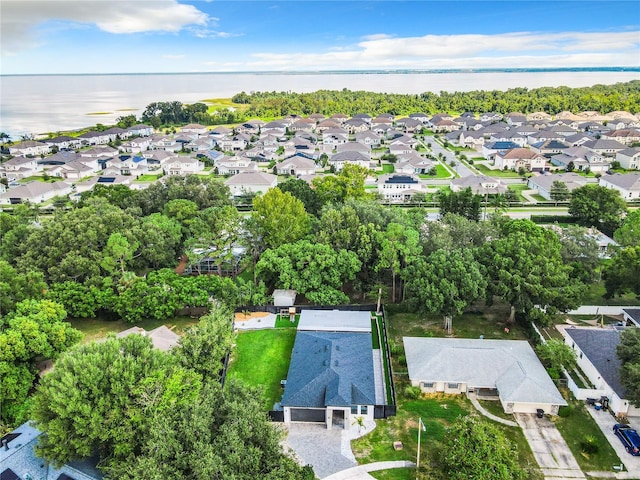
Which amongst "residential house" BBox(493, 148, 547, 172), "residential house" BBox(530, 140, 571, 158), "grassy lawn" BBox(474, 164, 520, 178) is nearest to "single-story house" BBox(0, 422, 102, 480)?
"grassy lawn" BBox(474, 164, 520, 178)

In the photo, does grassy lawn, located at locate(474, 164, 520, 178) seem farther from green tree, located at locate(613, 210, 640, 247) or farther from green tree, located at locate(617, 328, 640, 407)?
green tree, located at locate(617, 328, 640, 407)

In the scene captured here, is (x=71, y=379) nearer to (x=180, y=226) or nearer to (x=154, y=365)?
(x=154, y=365)

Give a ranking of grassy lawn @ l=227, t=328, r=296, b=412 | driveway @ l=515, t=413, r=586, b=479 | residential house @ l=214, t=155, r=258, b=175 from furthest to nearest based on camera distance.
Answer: residential house @ l=214, t=155, r=258, b=175 → grassy lawn @ l=227, t=328, r=296, b=412 → driveway @ l=515, t=413, r=586, b=479

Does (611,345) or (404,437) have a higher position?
(611,345)

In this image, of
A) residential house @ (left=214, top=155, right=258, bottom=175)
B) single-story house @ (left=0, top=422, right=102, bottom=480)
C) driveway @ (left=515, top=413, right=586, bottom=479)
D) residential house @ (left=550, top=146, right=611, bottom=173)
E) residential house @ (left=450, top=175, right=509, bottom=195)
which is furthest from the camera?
residential house @ (left=214, top=155, right=258, bottom=175)

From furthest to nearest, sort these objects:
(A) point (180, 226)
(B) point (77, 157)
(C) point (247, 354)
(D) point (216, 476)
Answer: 1. (B) point (77, 157)
2. (A) point (180, 226)
3. (C) point (247, 354)
4. (D) point (216, 476)

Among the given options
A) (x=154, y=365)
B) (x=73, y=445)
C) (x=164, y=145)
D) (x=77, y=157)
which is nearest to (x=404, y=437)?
(x=154, y=365)

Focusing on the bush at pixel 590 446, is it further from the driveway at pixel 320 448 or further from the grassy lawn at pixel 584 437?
the driveway at pixel 320 448

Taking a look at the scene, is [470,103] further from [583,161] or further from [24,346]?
[24,346]
